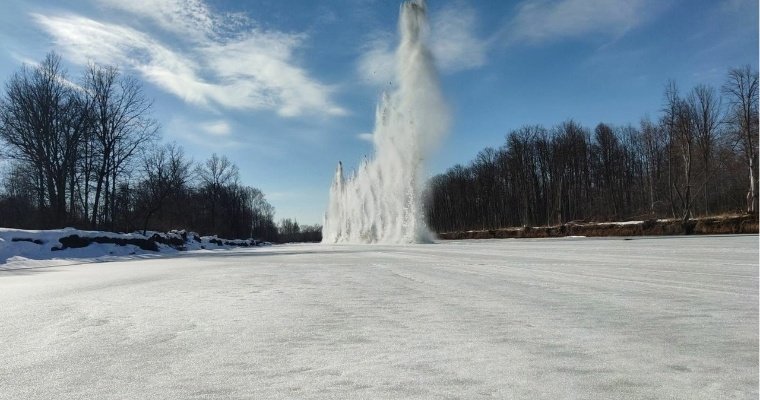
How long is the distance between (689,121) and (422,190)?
2459cm

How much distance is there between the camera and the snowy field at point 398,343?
1.90 metres

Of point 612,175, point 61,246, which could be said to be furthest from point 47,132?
point 612,175

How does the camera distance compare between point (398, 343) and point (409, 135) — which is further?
point (409, 135)

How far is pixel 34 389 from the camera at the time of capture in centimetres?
197

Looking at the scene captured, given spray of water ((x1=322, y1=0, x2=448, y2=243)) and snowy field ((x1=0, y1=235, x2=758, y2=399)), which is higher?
spray of water ((x1=322, y1=0, x2=448, y2=243))

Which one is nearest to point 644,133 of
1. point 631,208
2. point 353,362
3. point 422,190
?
point 631,208

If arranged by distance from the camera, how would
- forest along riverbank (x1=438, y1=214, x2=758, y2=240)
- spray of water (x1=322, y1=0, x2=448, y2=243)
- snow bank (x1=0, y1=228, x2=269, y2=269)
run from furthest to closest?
1. spray of water (x1=322, y1=0, x2=448, y2=243)
2. forest along riverbank (x1=438, y1=214, x2=758, y2=240)
3. snow bank (x1=0, y1=228, x2=269, y2=269)

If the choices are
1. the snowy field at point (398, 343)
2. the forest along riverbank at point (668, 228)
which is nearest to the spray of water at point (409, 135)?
the forest along riverbank at point (668, 228)

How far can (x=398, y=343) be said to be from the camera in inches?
103

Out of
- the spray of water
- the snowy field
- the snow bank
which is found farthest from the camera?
the spray of water

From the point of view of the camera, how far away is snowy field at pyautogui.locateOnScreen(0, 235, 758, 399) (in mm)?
1899

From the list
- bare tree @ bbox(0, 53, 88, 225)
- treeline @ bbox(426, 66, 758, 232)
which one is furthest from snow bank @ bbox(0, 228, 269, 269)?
treeline @ bbox(426, 66, 758, 232)

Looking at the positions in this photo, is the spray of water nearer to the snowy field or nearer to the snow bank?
the snow bank

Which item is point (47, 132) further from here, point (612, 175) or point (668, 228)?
point (612, 175)
